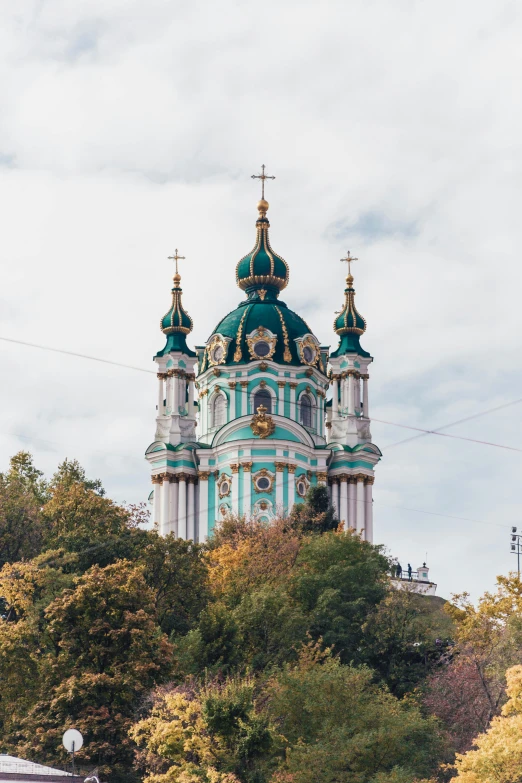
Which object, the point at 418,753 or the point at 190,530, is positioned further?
the point at 190,530

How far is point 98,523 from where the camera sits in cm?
5803

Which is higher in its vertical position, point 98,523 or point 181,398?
point 181,398

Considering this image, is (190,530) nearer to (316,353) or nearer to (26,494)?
(316,353)

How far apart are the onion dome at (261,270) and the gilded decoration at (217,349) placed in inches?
191

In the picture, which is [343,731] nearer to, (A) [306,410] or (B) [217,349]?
(A) [306,410]

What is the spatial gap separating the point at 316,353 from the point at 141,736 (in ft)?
166

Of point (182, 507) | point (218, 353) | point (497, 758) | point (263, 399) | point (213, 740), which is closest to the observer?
point (497, 758)

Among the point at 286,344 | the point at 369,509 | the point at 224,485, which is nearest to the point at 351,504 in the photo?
the point at 369,509

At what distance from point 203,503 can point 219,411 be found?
6.03 m

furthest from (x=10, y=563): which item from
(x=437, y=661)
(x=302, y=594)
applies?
(x=437, y=661)

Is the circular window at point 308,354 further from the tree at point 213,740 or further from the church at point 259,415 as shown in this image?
the tree at point 213,740

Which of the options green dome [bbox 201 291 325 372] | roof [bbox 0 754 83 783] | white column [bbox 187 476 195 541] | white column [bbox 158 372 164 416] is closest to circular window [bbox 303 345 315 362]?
green dome [bbox 201 291 325 372]

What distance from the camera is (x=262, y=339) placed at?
9206cm

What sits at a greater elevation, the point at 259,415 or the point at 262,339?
the point at 262,339
